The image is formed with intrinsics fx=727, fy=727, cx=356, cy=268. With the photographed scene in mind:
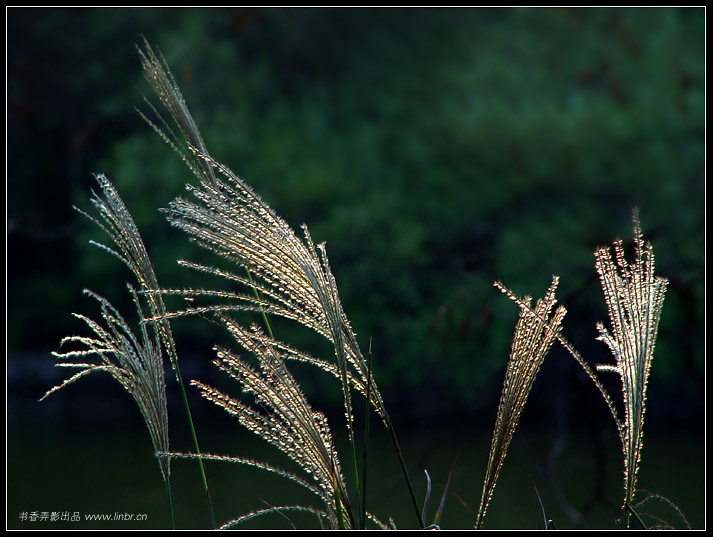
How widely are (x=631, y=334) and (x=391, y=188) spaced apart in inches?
270

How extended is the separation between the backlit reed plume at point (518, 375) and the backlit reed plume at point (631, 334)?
0.09 meters

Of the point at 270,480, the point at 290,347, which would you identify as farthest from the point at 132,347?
the point at 270,480

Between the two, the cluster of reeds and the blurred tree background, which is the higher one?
the blurred tree background

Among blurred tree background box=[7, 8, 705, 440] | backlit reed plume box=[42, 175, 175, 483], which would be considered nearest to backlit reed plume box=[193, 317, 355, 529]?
backlit reed plume box=[42, 175, 175, 483]

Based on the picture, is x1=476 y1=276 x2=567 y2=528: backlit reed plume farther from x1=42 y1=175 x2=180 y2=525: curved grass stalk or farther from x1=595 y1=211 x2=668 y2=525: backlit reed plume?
x1=42 y1=175 x2=180 y2=525: curved grass stalk

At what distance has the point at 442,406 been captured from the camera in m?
7.11

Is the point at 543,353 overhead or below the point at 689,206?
below

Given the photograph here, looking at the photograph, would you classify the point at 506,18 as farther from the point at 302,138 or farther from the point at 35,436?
the point at 35,436

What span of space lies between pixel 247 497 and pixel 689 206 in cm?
474

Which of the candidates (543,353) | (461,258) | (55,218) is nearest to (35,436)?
(55,218)

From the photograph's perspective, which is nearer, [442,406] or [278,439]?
[278,439]

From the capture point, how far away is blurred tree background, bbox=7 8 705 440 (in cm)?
686

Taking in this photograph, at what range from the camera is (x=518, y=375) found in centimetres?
115

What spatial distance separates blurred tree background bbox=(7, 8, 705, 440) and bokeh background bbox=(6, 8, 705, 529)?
26 millimetres
